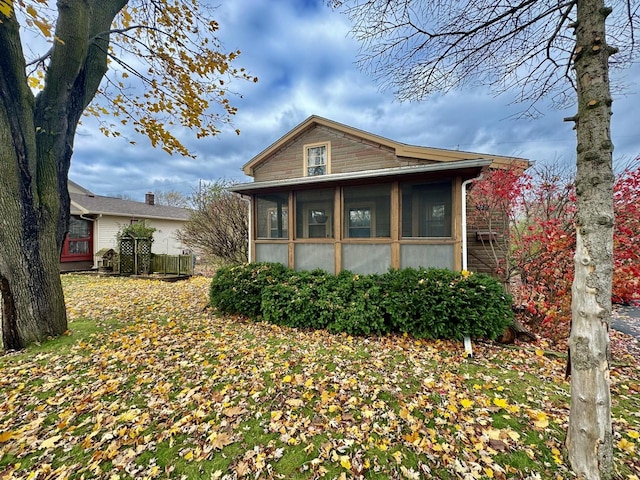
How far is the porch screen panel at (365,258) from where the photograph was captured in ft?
19.1

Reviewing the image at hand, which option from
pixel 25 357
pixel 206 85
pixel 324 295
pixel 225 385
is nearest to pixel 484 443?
pixel 225 385

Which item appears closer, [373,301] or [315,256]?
[373,301]

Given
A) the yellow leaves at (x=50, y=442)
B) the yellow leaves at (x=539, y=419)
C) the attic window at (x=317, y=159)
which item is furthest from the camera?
the attic window at (x=317, y=159)

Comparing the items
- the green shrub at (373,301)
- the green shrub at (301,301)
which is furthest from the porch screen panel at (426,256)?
the green shrub at (301,301)

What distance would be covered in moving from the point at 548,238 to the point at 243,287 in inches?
257

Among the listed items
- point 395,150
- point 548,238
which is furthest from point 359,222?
point 548,238

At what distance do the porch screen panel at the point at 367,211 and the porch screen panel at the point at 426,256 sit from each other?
0.59 m

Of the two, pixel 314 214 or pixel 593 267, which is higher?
pixel 314 214

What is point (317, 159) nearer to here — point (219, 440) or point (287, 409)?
point (287, 409)

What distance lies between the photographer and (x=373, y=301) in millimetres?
4977

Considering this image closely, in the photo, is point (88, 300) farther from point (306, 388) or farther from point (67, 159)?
point (306, 388)

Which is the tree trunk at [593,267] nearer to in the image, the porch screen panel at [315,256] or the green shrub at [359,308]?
the green shrub at [359,308]

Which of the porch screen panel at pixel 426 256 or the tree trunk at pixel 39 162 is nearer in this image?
the tree trunk at pixel 39 162

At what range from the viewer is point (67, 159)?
4.70 metres
